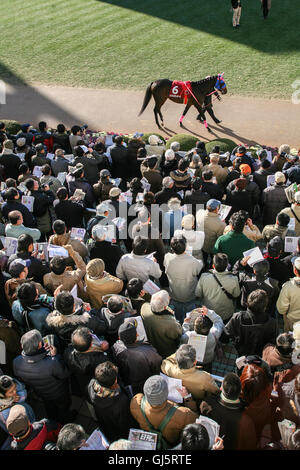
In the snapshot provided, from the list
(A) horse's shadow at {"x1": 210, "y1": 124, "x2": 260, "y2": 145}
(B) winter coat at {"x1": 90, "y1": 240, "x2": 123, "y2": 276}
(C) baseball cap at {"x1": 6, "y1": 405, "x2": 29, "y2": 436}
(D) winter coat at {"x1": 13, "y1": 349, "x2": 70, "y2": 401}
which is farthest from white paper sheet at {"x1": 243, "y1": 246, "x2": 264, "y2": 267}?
(A) horse's shadow at {"x1": 210, "y1": 124, "x2": 260, "y2": 145}

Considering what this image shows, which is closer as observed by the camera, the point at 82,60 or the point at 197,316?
the point at 197,316

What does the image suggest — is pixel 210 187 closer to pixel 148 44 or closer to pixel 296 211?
pixel 296 211

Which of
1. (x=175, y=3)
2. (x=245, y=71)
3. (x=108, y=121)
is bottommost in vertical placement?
(x=108, y=121)

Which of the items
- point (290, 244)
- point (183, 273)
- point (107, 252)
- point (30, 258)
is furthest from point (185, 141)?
point (30, 258)

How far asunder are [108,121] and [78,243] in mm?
8040

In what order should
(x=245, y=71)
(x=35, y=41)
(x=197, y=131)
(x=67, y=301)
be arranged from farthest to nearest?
(x=35, y=41)
(x=245, y=71)
(x=197, y=131)
(x=67, y=301)

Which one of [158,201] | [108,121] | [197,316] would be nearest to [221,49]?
[108,121]

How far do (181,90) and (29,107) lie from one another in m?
5.93

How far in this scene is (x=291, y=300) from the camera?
551cm

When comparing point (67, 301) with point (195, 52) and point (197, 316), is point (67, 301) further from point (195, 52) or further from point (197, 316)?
point (195, 52)

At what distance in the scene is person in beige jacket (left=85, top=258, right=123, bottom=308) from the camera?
5.62 meters

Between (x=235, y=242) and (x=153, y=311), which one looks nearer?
(x=153, y=311)

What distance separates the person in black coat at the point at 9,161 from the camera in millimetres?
9133

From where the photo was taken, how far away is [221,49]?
1753 cm
